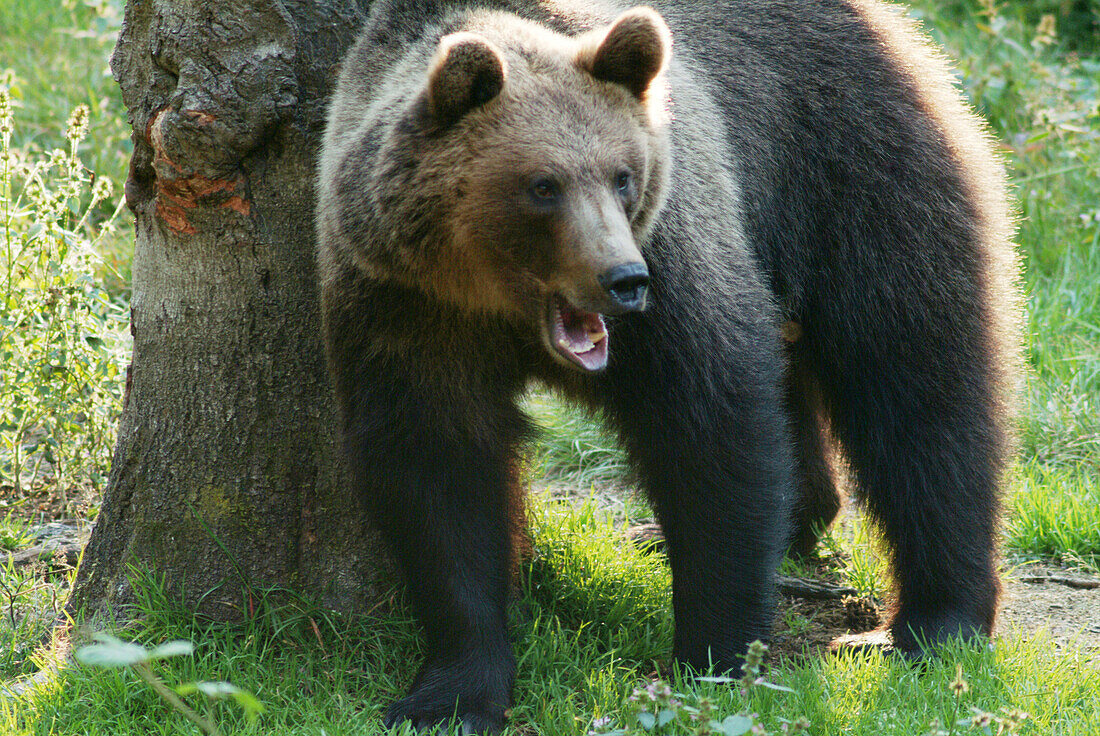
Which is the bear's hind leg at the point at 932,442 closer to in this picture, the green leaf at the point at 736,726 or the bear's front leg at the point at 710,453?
the bear's front leg at the point at 710,453

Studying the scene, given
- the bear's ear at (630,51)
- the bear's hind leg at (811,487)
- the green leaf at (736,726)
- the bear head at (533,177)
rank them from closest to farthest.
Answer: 1. the green leaf at (736,726)
2. the bear head at (533,177)
3. the bear's ear at (630,51)
4. the bear's hind leg at (811,487)

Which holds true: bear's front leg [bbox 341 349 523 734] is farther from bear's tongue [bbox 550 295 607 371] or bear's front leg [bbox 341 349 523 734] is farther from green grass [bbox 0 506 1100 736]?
bear's tongue [bbox 550 295 607 371]

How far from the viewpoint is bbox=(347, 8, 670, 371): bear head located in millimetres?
3221

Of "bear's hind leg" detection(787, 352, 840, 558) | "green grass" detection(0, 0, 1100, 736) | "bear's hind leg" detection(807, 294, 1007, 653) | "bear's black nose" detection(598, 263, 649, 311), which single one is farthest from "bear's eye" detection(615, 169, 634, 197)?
"bear's hind leg" detection(787, 352, 840, 558)

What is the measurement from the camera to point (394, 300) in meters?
3.67

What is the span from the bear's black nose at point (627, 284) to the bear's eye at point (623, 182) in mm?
333

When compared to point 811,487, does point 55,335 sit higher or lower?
higher

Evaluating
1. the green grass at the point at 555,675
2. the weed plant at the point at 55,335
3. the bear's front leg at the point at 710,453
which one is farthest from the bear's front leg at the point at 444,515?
the weed plant at the point at 55,335

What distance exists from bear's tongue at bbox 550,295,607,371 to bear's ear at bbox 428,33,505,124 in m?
0.62

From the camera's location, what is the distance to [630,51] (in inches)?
133

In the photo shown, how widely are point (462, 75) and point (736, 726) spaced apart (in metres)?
1.88

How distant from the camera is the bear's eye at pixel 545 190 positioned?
3277 millimetres

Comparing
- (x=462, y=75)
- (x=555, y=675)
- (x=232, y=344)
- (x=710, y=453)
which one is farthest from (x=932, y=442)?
(x=232, y=344)

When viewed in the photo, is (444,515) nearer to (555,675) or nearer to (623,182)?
(555,675)
